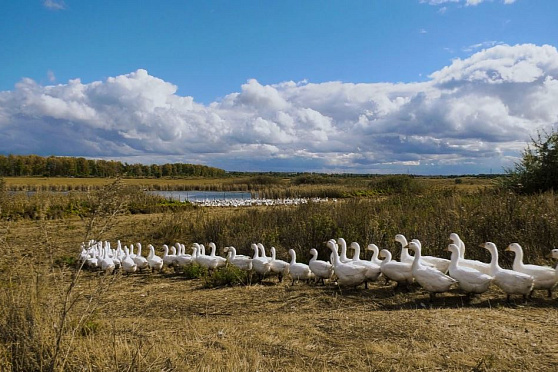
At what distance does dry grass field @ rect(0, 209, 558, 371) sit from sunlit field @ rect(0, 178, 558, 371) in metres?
0.02

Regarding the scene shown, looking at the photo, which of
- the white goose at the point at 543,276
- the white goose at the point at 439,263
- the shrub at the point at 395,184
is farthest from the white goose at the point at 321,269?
the shrub at the point at 395,184

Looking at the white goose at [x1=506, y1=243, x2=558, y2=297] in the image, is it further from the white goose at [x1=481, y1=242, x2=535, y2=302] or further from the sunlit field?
the sunlit field

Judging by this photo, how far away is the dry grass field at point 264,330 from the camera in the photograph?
14.8 ft

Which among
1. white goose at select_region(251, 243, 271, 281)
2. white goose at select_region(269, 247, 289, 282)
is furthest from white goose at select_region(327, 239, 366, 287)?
white goose at select_region(251, 243, 271, 281)

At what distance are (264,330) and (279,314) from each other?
1140mm

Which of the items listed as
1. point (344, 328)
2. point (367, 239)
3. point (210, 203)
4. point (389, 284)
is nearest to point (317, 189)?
point (210, 203)

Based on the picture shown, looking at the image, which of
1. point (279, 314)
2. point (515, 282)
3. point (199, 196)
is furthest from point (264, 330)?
point (199, 196)

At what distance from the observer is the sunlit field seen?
450cm

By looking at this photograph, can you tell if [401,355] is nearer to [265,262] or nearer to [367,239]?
[265,262]

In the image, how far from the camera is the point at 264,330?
605 centimetres

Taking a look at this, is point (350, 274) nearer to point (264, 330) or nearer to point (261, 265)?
point (261, 265)

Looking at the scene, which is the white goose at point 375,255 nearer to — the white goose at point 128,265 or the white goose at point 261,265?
the white goose at point 261,265

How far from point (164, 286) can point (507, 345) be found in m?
7.95

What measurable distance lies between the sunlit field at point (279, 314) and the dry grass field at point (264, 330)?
2 cm
